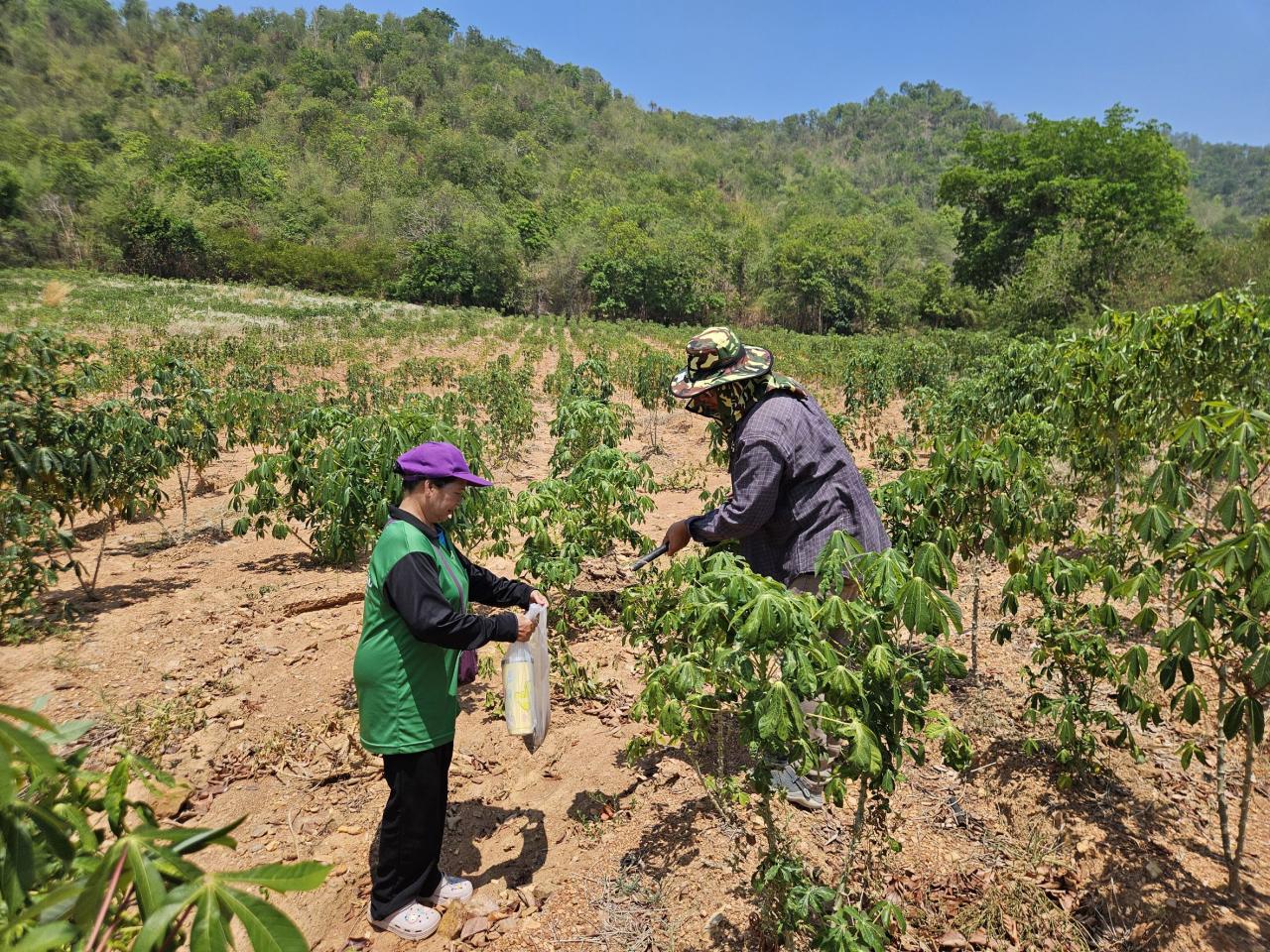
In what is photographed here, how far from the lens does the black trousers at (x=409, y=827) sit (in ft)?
7.45

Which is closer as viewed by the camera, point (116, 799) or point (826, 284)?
point (116, 799)

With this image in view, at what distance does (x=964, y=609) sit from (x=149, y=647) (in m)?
5.63

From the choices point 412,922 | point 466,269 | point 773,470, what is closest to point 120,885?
point 412,922

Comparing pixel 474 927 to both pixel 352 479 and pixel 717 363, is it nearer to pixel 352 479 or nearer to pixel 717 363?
pixel 717 363

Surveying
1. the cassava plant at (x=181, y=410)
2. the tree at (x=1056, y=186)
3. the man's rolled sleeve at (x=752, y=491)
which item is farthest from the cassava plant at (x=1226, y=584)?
the tree at (x=1056, y=186)

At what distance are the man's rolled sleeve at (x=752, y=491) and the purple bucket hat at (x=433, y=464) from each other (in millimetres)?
907

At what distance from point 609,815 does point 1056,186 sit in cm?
3578

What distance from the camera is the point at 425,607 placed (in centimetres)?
211

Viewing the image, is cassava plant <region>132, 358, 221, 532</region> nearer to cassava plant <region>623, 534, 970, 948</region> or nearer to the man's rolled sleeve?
the man's rolled sleeve

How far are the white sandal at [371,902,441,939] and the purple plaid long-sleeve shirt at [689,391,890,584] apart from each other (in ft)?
5.37

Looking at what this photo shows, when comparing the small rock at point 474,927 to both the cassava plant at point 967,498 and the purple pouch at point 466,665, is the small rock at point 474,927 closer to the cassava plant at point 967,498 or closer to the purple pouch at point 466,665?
the purple pouch at point 466,665

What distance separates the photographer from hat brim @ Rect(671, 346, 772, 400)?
2529mm

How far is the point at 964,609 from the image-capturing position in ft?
16.2

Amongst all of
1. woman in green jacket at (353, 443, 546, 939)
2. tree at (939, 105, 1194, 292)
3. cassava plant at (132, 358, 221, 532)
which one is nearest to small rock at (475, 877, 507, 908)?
woman in green jacket at (353, 443, 546, 939)
